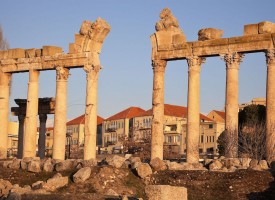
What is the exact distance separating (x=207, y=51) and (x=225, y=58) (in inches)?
64.7

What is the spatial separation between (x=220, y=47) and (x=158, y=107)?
6597mm

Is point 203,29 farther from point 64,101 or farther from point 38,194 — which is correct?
point 38,194

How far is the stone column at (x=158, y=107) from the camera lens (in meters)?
47.7

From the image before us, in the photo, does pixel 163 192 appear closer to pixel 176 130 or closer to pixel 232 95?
pixel 232 95

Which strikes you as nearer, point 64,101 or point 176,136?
point 64,101

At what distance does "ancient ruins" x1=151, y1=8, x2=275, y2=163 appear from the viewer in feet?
141

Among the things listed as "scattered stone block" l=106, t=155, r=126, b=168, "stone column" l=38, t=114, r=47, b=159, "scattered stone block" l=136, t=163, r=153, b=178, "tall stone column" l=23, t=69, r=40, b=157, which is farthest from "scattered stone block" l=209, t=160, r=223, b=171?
"stone column" l=38, t=114, r=47, b=159

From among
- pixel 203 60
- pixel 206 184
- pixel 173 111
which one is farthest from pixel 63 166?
pixel 173 111

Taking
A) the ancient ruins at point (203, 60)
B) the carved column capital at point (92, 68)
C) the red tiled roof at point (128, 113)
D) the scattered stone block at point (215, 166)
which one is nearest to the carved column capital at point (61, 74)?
the carved column capital at point (92, 68)

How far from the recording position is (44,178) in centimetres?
3928

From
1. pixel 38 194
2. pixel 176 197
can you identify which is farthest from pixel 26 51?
pixel 176 197

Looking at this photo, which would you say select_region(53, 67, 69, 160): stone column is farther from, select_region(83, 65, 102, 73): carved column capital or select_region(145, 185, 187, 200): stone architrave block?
select_region(145, 185, 187, 200): stone architrave block

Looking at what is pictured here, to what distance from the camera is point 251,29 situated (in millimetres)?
→ 44312

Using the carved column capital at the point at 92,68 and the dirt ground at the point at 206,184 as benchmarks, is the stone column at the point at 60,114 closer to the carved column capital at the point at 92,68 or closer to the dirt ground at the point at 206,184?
the carved column capital at the point at 92,68
